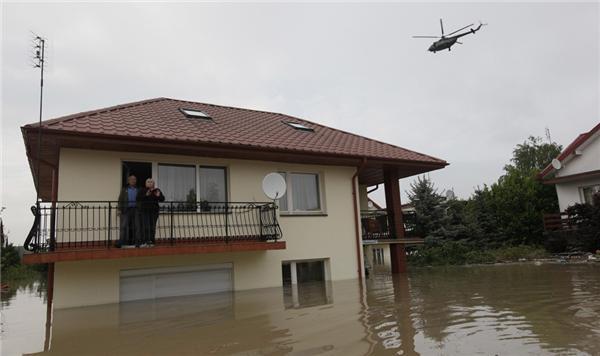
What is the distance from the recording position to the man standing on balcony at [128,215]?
8172 millimetres

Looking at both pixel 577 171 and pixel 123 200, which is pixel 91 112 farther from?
pixel 577 171

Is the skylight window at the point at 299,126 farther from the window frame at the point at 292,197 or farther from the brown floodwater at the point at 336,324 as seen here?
the brown floodwater at the point at 336,324

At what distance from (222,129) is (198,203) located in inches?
95.0

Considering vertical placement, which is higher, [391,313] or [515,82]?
[515,82]

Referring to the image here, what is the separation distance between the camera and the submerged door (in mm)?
8562

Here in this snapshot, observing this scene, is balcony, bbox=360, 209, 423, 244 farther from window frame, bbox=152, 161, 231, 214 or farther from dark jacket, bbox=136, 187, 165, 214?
dark jacket, bbox=136, 187, 165, 214

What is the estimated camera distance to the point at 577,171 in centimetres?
2050

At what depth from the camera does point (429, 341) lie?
4.43 meters

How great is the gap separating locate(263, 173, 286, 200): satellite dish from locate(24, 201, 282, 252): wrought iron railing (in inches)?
8.9

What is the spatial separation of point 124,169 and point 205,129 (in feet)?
7.08

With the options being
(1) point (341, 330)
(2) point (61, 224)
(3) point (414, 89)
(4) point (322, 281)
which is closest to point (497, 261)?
(3) point (414, 89)

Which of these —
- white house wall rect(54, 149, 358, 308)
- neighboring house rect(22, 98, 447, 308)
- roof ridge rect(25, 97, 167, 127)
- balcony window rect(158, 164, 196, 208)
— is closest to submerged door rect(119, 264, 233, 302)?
neighboring house rect(22, 98, 447, 308)

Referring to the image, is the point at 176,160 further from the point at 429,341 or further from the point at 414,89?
the point at 414,89

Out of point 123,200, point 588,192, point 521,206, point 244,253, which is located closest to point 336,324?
point 244,253
